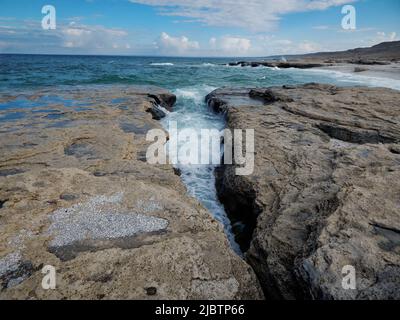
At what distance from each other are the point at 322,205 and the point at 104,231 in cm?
262

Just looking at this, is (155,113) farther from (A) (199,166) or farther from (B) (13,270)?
(B) (13,270)

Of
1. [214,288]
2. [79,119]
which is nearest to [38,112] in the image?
[79,119]

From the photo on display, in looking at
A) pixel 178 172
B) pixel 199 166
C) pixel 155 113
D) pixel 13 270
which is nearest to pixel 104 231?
pixel 13 270

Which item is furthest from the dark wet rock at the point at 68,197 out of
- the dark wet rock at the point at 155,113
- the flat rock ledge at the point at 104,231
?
the dark wet rock at the point at 155,113

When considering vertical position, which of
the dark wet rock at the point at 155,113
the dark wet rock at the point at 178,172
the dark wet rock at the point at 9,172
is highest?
the dark wet rock at the point at 155,113

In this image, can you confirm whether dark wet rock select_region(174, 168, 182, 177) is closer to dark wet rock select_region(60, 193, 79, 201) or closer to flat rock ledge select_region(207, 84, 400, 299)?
flat rock ledge select_region(207, 84, 400, 299)

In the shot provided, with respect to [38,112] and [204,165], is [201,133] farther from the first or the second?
[38,112]

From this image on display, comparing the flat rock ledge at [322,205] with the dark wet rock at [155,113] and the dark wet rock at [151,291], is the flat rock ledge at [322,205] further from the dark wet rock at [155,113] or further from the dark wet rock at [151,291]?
the dark wet rock at [155,113]

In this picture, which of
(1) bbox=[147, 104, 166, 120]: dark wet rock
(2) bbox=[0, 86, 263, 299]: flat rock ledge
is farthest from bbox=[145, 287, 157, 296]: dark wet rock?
(1) bbox=[147, 104, 166, 120]: dark wet rock

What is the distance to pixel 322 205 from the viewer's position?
3459 mm

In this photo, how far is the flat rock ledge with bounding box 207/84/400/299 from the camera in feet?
7.95

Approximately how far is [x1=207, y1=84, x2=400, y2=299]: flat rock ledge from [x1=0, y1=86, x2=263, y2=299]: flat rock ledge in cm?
54

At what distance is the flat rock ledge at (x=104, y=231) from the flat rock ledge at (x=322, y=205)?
0.54 m

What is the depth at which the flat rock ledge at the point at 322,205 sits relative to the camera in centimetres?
242
